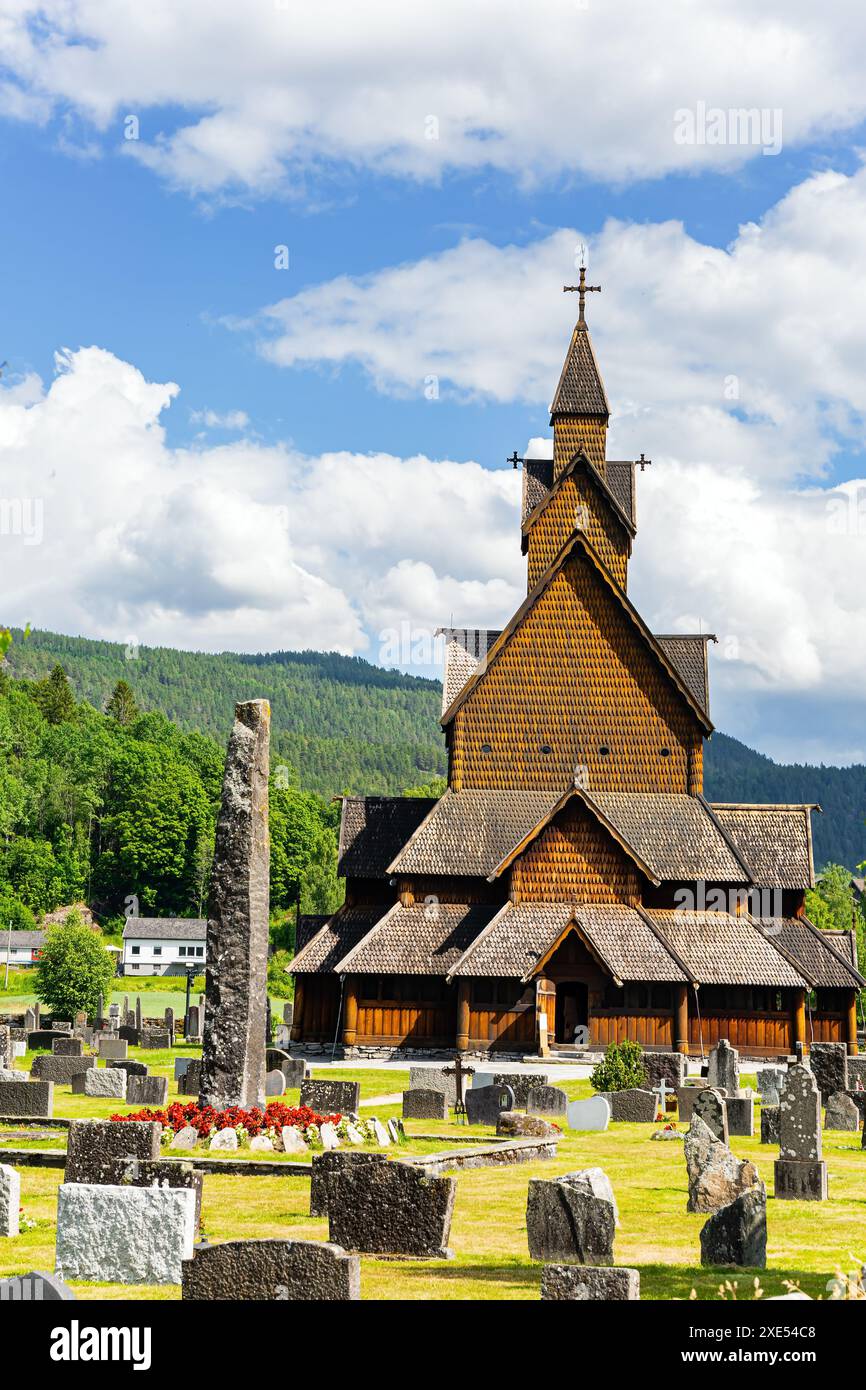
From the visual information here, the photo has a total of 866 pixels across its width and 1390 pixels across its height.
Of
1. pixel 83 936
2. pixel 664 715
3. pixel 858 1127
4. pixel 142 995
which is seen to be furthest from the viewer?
pixel 142 995

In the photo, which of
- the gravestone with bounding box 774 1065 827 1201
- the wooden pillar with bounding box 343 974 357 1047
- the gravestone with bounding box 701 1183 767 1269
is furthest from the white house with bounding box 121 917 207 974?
the gravestone with bounding box 701 1183 767 1269

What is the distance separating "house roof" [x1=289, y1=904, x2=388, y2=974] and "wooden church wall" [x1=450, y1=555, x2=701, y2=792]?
520cm

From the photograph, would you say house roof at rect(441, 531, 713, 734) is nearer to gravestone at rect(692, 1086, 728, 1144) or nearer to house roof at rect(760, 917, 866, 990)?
house roof at rect(760, 917, 866, 990)

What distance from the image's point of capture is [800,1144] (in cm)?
1900

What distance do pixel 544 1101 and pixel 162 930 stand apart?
95.3 metres

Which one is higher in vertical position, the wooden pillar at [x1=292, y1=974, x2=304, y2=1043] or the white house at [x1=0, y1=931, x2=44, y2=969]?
the white house at [x1=0, y1=931, x2=44, y2=969]

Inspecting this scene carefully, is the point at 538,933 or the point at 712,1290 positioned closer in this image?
the point at 712,1290

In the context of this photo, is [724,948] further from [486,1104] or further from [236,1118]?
[236,1118]

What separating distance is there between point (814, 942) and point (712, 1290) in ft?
120

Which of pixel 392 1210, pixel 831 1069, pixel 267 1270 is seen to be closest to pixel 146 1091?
pixel 831 1069

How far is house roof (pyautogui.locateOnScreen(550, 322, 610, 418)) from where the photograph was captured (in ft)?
180
